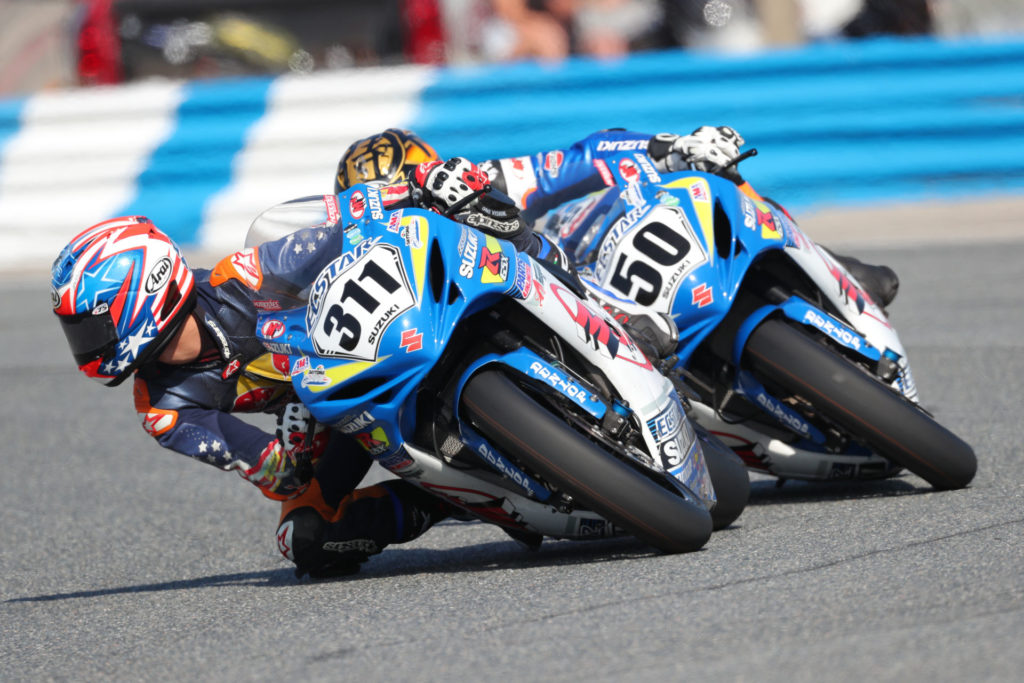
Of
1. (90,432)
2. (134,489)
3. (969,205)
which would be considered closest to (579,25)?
(969,205)

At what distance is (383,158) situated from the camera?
5383 millimetres

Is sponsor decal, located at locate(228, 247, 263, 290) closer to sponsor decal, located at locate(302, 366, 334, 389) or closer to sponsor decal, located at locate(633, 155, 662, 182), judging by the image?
sponsor decal, located at locate(302, 366, 334, 389)

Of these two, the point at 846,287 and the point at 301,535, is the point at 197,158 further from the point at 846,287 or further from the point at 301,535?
the point at 846,287

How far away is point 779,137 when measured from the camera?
1221 cm

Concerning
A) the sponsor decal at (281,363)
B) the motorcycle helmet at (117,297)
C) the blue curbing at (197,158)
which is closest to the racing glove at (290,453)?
the sponsor decal at (281,363)

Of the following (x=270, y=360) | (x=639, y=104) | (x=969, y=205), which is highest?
(x=270, y=360)

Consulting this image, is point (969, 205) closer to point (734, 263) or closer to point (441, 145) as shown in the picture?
point (441, 145)

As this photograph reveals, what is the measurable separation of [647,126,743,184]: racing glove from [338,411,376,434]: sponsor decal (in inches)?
68.1

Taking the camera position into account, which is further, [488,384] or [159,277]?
[159,277]

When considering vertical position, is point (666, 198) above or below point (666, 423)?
above

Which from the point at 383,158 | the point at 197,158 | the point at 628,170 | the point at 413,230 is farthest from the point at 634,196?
the point at 197,158

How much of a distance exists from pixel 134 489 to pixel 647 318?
3.06 metres

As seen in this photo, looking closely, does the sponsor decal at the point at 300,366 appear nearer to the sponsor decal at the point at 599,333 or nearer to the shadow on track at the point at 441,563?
the sponsor decal at the point at 599,333

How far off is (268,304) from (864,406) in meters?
1.90
